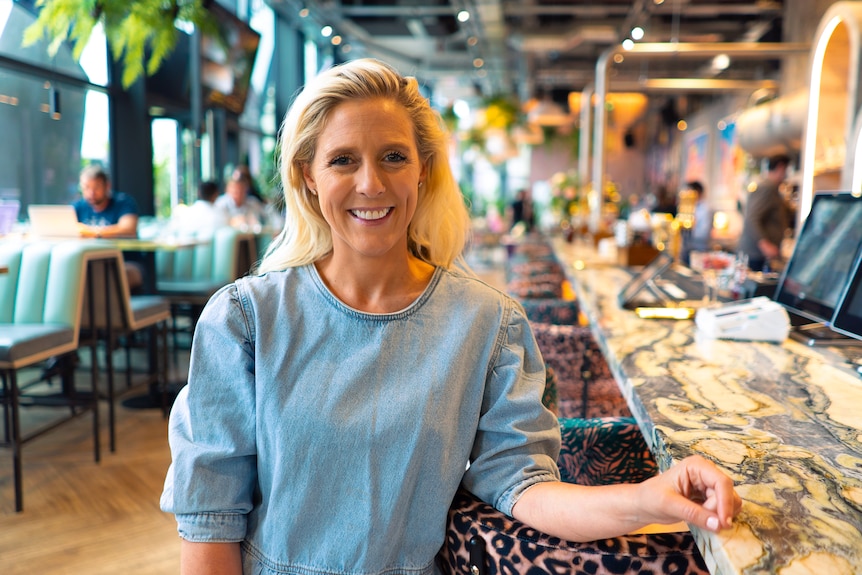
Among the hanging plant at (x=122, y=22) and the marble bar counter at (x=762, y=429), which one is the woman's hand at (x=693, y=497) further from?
the hanging plant at (x=122, y=22)

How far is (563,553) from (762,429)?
1.58 feet

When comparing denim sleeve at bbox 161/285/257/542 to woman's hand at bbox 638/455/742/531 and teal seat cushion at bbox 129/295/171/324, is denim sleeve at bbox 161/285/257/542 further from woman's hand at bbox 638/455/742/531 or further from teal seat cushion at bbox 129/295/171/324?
teal seat cushion at bbox 129/295/171/324

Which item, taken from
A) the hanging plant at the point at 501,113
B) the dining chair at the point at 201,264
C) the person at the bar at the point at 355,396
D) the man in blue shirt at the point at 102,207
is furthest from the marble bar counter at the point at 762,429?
the hanging plant at the point at 501,113

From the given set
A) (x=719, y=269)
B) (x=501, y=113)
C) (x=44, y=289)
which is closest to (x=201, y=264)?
(x=44, y=289)

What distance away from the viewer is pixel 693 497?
3.22ft

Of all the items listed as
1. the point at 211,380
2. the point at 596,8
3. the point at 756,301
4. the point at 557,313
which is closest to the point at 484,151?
the point at 596,8

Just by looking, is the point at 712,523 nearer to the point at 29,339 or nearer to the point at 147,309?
the point at 29,339

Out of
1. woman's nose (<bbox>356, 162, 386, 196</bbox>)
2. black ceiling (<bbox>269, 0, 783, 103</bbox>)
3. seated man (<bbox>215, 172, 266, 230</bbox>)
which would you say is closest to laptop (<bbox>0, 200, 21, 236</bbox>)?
seated man (<bbox>215, 172, 266, 230</bbox>)

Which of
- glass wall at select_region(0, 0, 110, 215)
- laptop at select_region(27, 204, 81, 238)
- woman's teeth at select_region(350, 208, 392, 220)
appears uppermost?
glass wall at select_region(0, 0, 110, 215)

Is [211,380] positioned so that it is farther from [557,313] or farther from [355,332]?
[557,313]

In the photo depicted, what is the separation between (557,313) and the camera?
10.6ft

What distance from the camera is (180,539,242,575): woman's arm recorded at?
48.0 inches

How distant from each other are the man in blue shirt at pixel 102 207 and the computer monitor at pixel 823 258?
4.34 meters

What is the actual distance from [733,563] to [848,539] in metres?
0.16
